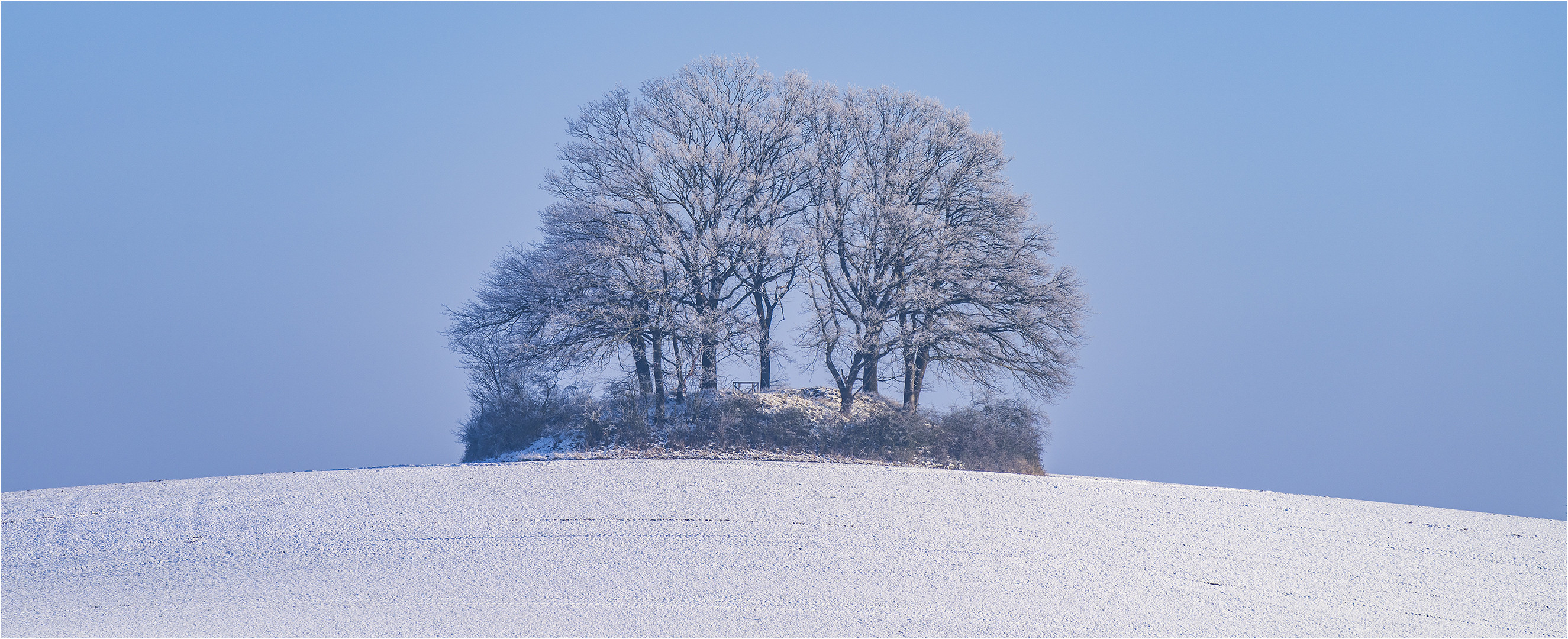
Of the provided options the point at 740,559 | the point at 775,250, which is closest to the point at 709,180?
the point at 775,250

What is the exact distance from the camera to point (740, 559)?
12.7 metres

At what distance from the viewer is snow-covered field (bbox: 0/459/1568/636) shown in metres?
10.9

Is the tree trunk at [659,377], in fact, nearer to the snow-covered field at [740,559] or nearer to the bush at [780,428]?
the bush at [780,428]

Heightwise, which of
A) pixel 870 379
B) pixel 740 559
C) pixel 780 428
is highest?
pixel 870 379

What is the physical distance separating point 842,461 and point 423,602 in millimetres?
11119

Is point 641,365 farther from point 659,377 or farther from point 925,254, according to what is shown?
point 925,254

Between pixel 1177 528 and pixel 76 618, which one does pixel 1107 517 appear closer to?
pixel 1177 528

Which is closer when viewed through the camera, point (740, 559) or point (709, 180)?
point (740, 559)

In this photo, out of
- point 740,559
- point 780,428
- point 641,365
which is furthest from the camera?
point 641,365

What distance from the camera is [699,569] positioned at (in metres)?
12.2

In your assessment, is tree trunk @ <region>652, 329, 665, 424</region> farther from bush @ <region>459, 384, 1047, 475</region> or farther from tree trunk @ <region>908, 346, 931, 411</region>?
tree trunk @ <region>908, 346, 931, 411</region>

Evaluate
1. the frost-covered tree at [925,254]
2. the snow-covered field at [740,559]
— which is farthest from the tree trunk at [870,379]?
the snow-covered field at [740,559]

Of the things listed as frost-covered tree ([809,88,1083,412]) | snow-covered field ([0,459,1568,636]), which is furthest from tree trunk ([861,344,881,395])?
snow-covered field ([0,459,1568,636])

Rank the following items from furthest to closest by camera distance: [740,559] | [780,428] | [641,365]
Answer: [641,365], [780,428], [740,559]
